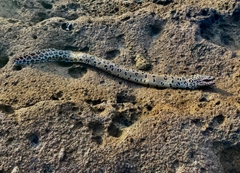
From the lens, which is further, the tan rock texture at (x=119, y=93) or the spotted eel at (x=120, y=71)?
the spotted eel at (x=120, y=71)

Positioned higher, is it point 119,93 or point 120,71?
point 120,71

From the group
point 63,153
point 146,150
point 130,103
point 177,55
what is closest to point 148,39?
point 177,55

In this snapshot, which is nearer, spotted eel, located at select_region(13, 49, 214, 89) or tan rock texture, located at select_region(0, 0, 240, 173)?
tan rock texture, located at select_region(0, 0, 240, 173)

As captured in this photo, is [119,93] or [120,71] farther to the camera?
[120,71]
